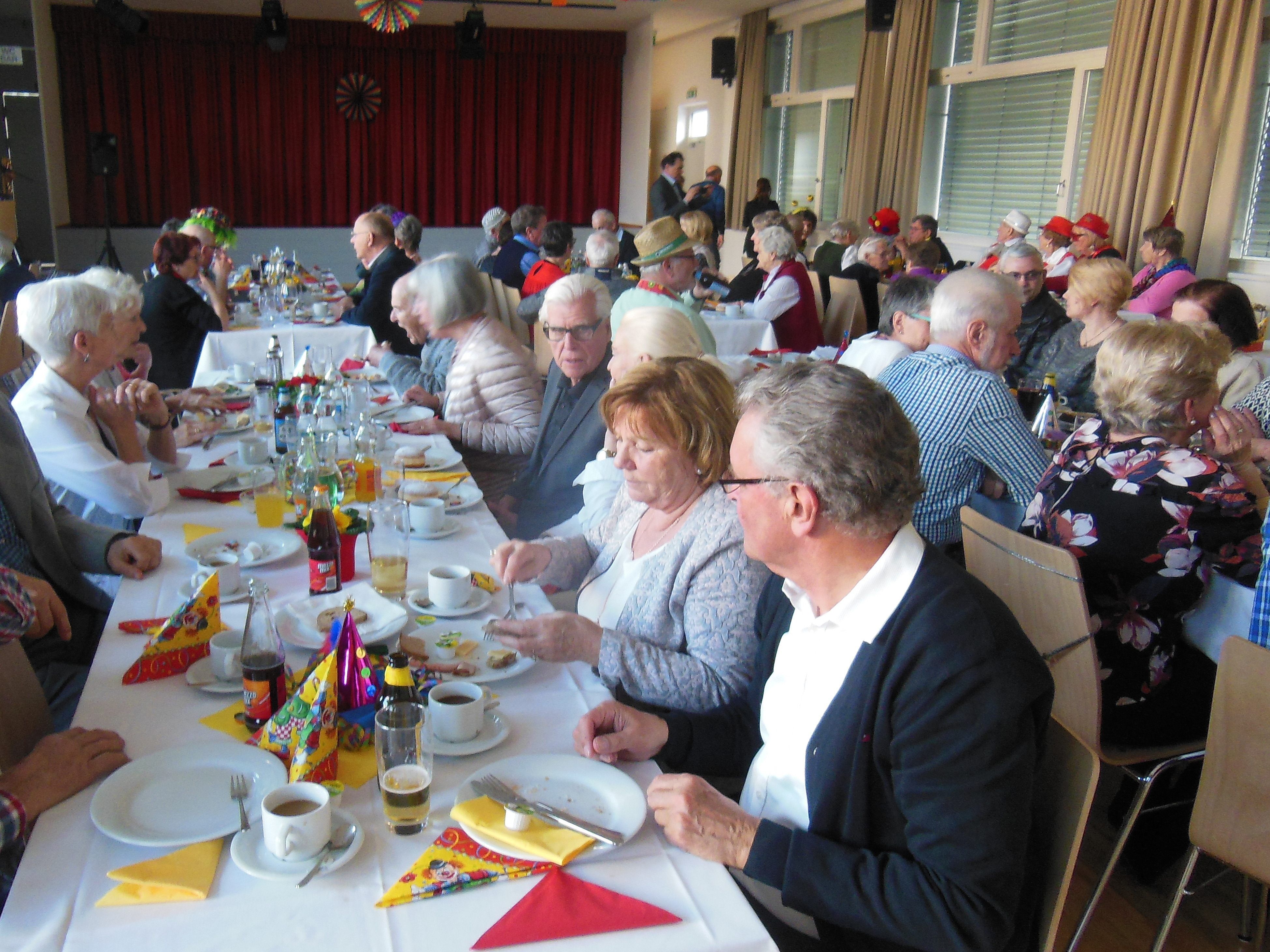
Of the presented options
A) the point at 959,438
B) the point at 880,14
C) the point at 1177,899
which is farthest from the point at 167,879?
the point at 880,14

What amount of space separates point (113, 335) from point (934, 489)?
92.5 inches

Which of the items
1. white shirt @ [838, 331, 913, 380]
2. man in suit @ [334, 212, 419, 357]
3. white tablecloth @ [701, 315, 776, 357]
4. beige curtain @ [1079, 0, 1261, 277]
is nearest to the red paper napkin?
white shirt @ [838, 331, 913, 380]

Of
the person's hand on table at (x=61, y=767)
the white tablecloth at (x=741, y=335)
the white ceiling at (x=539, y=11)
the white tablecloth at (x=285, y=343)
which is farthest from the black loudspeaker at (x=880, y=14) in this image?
the person's hand on table at (x=61, y=767)

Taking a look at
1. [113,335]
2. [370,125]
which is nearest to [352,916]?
[113,335]

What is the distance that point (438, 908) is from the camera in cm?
102

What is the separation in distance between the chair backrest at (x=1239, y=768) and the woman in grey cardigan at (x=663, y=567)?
814mm

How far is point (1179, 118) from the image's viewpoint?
6164mm

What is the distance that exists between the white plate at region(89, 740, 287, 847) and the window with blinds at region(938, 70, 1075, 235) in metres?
7.82

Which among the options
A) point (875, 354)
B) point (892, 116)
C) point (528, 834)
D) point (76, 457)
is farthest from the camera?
point (892, 116)

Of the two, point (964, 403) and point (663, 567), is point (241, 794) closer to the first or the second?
point (663, 567)

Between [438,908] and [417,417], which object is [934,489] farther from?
[438,908]

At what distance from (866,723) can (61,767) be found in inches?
39.7

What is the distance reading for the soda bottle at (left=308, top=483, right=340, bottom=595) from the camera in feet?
5.91

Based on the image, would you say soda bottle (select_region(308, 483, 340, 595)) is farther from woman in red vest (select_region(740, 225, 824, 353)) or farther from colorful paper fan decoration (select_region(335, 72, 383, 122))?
colorful paper fan decoration (select_region(335, 72, 383, 122))
